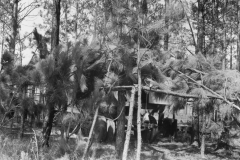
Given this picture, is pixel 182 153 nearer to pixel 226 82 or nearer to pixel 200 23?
pixel 226 82

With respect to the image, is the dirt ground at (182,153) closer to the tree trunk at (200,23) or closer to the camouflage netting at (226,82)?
the camouflage netting at (226,82)

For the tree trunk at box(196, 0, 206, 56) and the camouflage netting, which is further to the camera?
the tree trunk at box(196, 0, 206, 56)

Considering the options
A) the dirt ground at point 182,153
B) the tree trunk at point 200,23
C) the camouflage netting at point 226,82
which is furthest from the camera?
the tree trunk at point 200,23

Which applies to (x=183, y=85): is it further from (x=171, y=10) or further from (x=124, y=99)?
(x=171, y=10)

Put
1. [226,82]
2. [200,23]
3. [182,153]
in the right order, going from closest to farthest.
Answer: [226,82] → [182,153] → [200,23]

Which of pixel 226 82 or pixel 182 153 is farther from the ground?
pixel 226 82

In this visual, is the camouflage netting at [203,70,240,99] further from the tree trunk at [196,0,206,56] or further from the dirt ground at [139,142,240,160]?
the tree trunk at [196,0,206,56]

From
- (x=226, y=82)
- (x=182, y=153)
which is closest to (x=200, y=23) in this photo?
(x=182, y=153)

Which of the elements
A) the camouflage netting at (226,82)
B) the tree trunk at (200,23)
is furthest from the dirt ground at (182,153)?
the tree trunk at (200,23)

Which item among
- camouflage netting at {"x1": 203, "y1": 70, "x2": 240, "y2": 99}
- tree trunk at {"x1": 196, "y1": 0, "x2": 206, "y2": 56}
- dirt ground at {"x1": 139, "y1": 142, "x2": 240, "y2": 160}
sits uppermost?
tree trunk at {"x1": 196, "y1": 0, "x2": 206, "y2": 56}

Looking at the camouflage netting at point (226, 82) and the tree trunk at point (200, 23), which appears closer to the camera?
the camouflage netting at point (226, 82)


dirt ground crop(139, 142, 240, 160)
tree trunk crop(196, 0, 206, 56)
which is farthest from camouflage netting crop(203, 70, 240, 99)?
tree trunk crop(196, 0, 206, 56)

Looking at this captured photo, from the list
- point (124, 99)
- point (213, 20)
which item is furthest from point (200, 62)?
point (213, 20)

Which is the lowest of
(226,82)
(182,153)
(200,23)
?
(182,153)
